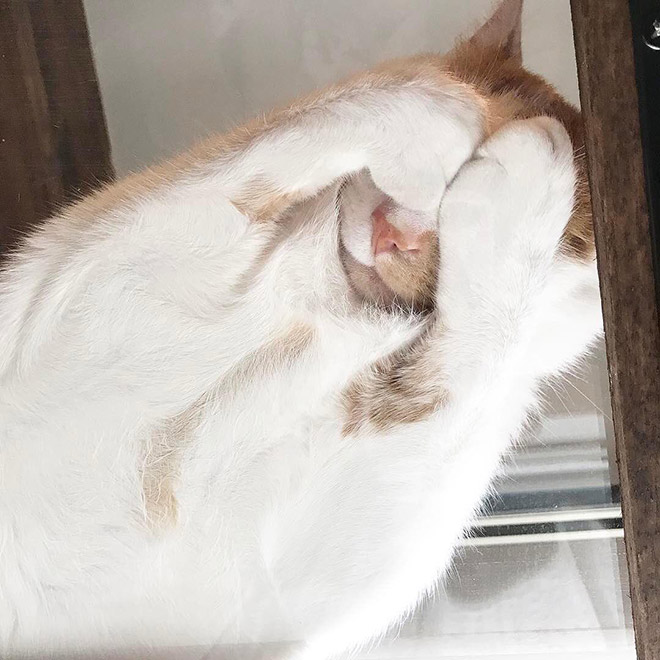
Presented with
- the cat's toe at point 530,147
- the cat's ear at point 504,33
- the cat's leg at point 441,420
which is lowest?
the cat's leg at point 441,420

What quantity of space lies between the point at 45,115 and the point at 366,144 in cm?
35

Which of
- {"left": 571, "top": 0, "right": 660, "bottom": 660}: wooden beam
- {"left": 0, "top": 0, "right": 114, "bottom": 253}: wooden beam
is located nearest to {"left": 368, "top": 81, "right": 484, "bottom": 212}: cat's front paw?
{"left": 571, "top": 0, "right": 660, "bottom": 660}: wooden beam

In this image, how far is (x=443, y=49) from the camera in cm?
66

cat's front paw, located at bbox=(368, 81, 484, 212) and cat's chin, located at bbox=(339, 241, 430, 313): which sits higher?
cat's front paw, located at bbox=(368, 81, 484, 212)

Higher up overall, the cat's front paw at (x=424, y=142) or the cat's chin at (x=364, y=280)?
the cat's front paw at (x=424, y=142)

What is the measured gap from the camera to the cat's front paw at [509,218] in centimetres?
64

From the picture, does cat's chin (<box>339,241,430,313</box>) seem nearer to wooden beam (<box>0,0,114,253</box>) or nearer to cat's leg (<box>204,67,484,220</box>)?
cat's leg (<box>204,67,484,220</box>)

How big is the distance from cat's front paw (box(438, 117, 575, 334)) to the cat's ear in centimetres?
8

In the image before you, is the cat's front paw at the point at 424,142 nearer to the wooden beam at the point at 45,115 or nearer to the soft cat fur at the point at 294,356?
the soft cat fur at the point at 294,356

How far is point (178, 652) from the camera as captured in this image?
751mm

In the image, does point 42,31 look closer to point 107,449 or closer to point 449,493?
point 107,449

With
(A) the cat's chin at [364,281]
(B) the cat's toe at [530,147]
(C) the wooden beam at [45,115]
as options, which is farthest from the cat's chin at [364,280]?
(C) the wooden beam at [45,115]

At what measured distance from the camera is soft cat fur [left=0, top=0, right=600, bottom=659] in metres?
0.66

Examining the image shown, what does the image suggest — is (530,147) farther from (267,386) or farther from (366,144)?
(267,386)
